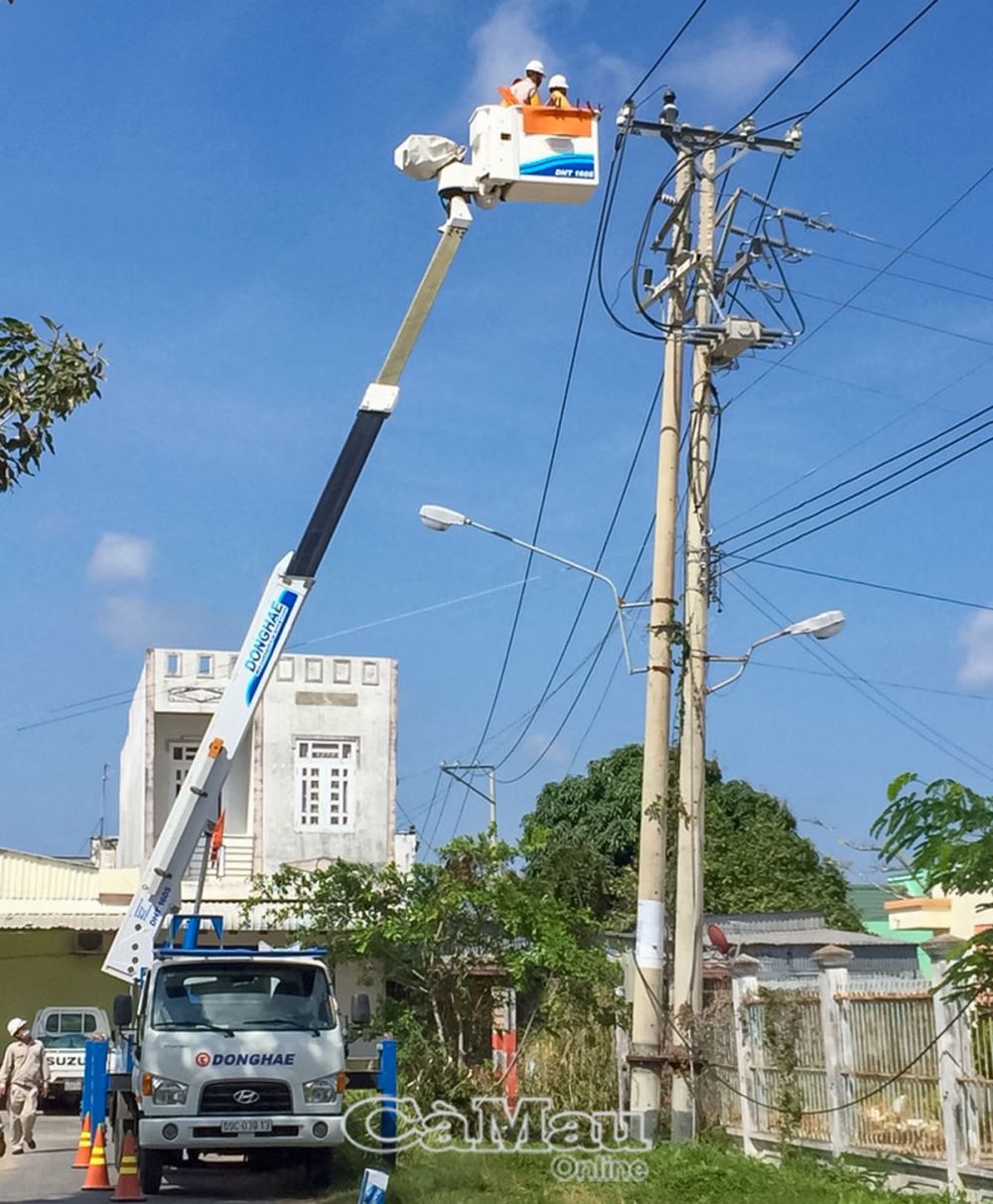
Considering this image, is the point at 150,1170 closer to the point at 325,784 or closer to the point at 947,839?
the point at 947,839

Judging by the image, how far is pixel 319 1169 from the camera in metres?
16.4

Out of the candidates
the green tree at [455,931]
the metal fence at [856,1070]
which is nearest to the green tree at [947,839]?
the metal fence at [856,1070]

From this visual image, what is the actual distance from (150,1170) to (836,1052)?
655 cm

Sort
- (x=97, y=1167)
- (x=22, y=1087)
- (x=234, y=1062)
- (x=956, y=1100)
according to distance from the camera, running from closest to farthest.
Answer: (x=956, y=1100) → (x=234, y=1062) → (x=97, y=1167) → (x=22, y=1087)

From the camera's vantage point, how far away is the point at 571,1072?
22.6 metres

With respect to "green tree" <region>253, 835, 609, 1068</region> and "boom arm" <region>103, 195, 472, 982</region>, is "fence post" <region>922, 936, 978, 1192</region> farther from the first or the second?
"boom arm" <region>103, 195, 472, 982</region>

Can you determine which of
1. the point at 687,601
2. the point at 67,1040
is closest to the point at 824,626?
the point at 687,601

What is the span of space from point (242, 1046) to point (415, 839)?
2914 centimetres

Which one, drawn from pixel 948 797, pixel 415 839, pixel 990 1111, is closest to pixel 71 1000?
pixel 415 839

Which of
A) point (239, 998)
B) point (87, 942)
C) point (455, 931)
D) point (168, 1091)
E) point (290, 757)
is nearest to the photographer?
point (168, 1091)

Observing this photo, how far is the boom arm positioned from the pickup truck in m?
11.9

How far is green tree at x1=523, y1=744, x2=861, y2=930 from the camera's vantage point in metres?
41.0

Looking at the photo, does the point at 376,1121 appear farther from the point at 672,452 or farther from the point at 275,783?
the point at 275,783

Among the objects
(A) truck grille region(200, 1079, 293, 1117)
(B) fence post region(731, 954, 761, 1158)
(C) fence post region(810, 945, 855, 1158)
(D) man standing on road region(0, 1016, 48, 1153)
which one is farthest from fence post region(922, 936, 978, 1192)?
(D) man standing on road region(0, 1016, 48, 1153)
